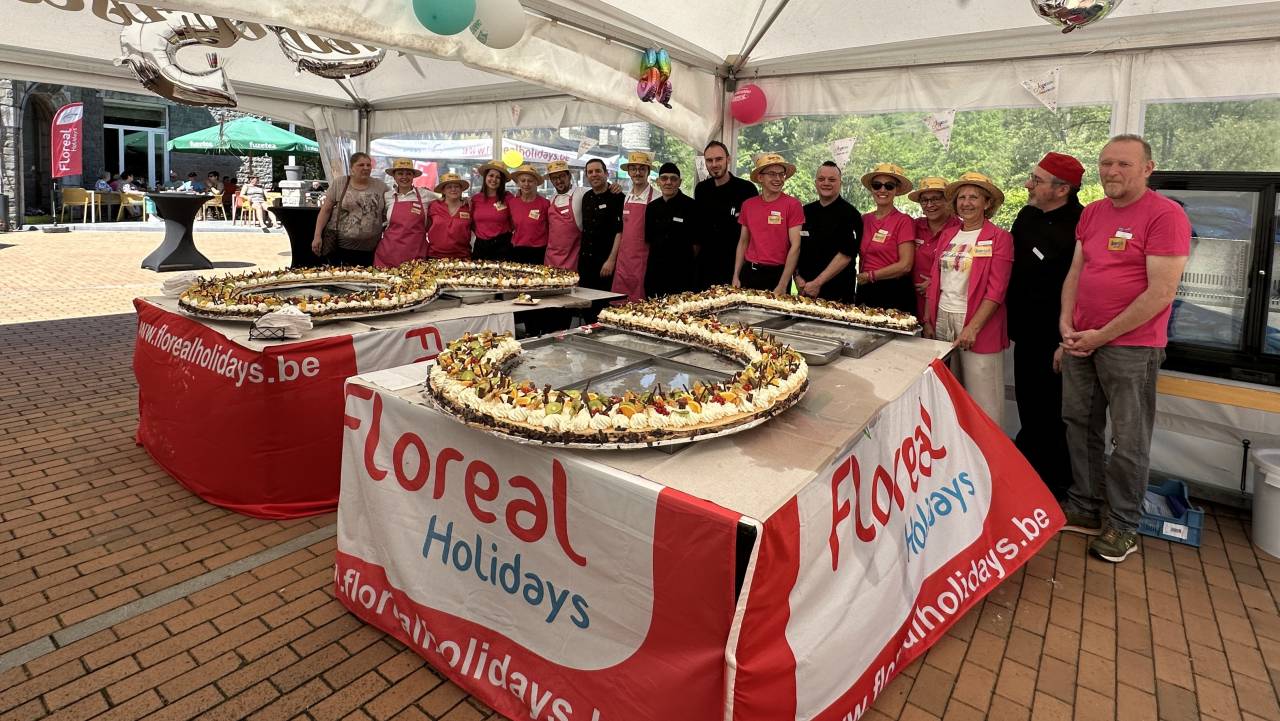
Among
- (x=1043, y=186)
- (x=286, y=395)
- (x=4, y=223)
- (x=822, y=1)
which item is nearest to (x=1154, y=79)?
(x=1043, y=186)

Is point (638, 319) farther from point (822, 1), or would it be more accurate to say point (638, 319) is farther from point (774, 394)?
point (822, 1)

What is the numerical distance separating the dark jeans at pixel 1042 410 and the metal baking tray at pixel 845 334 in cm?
82

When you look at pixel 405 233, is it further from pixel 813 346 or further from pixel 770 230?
pixel 813 346

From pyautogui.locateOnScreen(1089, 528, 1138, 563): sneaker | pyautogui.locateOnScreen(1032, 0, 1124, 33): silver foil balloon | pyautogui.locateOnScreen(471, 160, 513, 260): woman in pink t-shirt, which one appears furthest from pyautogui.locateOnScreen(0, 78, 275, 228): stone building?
pyautogui.locateOnScreen(1089, 528, 1138, 563): sneaker

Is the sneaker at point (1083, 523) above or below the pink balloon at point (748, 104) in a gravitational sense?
below

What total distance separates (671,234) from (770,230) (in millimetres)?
857

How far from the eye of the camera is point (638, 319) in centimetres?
332

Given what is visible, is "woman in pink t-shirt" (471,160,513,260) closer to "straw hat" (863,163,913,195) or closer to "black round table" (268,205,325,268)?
"black round table" (268,205,325,268)

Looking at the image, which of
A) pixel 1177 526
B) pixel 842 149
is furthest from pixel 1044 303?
pixel 842 149

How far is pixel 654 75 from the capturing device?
4.82 meters

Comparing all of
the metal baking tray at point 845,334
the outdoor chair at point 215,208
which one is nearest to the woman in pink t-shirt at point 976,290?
the metal baking tray at point 845,334

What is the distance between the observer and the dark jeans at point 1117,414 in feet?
10.5

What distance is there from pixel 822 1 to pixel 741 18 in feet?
1.93

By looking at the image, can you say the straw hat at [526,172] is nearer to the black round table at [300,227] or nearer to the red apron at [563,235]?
the red apron at [563,235]
